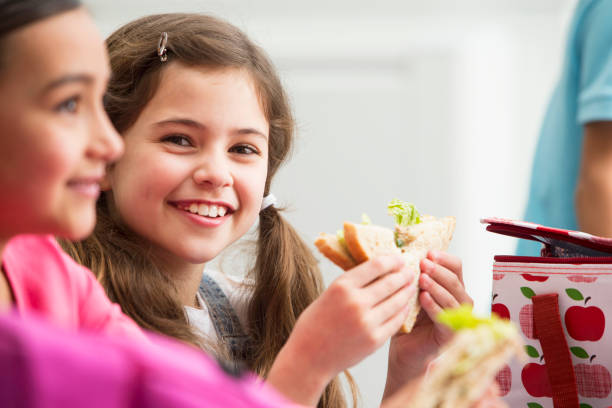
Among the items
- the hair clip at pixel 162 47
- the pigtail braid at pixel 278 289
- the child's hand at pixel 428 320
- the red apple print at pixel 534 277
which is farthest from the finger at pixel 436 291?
the hair clip at pixel 162 47

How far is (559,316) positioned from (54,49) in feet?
2.29

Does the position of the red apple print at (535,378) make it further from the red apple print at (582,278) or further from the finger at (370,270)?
the finger at (370,270)

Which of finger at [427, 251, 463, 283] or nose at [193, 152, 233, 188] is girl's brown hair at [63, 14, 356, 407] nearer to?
nose at [193, 152, 233, 188]

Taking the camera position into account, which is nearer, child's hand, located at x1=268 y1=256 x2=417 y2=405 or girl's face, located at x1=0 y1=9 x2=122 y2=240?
girl's face, located at x1=0 y1=9 x2=122 y2=240

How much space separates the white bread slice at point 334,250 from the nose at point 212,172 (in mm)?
220

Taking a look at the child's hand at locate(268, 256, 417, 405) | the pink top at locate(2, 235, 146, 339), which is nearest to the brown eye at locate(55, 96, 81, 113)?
the pink top at locate(2, 235, 146, 339)

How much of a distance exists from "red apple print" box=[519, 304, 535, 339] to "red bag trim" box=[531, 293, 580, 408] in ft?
0.04

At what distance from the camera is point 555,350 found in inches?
37.4

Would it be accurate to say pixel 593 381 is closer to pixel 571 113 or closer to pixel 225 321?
pixel 225 321

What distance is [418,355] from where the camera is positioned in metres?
1.12

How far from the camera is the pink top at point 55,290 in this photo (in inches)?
28.9

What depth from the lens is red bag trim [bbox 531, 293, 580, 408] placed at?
938 mm

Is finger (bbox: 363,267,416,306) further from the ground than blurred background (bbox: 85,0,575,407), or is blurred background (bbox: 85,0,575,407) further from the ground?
blurred background (bbox: 85,0,575,407)

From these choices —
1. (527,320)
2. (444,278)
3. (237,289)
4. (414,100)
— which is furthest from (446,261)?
(414,100)
